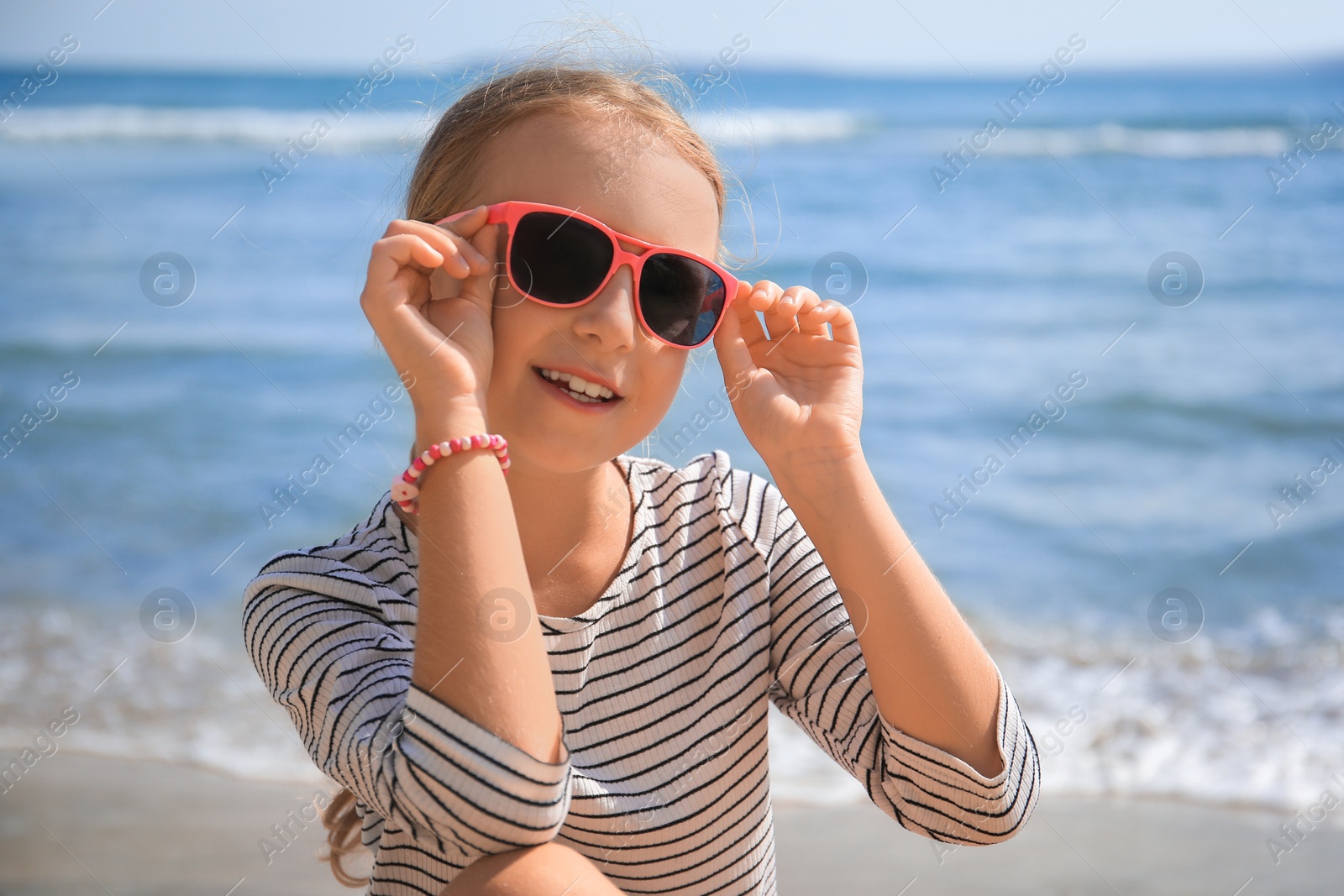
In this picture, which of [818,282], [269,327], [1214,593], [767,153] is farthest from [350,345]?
[767,153]

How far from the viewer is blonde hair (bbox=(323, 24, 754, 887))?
207 cm

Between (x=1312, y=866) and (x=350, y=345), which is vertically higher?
(x=1312, y=866)

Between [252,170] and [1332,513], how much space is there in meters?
15.3

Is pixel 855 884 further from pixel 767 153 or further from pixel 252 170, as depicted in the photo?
pixel 767 153

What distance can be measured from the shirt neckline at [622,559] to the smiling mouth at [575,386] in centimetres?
16

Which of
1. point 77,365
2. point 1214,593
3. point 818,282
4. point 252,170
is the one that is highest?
point 1214,593

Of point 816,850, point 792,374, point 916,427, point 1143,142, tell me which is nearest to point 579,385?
point 792,374

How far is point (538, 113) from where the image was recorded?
6.73ft

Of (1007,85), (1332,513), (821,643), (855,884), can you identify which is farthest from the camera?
(1007,85)

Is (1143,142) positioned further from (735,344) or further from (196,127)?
(735,344)

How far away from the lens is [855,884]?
3.45 metres

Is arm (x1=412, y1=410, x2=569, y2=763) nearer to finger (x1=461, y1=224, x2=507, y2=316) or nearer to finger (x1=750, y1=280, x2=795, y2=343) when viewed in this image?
finger (x1=461, y1=224, x2=507, y2=316)

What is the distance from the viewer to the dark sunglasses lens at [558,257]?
1.89m

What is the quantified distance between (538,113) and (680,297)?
0.44 m
